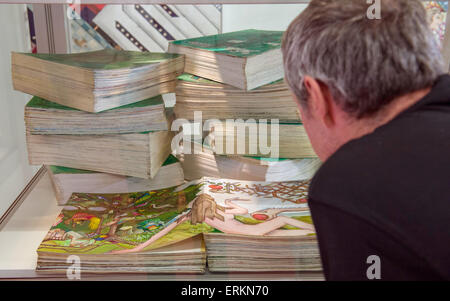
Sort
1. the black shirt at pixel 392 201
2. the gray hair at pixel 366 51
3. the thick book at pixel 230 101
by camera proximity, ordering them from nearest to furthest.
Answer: the black shirt at pixel 392 201 → the gray hair at pixel 366 51 → the thick book at pixel 230 101

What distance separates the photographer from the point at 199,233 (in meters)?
1.02

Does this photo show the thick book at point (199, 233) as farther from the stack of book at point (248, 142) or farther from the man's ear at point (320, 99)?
the man's ear at point (320, 99)

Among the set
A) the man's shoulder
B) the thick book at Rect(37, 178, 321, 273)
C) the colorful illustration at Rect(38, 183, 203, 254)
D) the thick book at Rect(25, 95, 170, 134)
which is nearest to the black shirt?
the man's shoulder

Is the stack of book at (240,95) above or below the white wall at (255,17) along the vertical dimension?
below

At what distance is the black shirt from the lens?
0.59 metres

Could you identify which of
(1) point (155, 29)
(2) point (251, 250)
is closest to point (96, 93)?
(1) point (155, 29)

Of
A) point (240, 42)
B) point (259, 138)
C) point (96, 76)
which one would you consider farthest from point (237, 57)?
point (96, 76)

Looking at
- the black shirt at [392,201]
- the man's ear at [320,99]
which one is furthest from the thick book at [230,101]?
the black shirt at [392,201]

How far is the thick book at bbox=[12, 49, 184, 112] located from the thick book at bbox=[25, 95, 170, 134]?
0.05ft

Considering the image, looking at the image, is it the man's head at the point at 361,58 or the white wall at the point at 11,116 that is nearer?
the man's head at the point at 361,58

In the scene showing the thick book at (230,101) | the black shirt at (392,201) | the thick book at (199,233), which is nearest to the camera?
the black shirt at (392,201)

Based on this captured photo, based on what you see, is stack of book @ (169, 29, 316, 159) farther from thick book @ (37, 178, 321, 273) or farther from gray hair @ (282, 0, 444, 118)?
gray hair @ (282, 0, 444, 118)

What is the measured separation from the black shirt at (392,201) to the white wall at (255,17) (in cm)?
44

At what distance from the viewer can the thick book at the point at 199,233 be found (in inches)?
39.5
